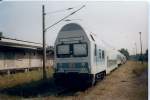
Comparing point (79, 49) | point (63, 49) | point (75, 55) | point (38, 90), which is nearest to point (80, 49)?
point (79, 49)

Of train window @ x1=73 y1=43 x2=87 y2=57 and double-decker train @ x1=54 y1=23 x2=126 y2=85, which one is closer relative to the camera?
double-decker train @ x1=54 y1=23 x2=126 y2=85

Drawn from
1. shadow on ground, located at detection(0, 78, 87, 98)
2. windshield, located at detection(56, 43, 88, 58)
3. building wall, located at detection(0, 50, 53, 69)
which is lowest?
shadow on ground, located at detection(0, 78, 87, 98)

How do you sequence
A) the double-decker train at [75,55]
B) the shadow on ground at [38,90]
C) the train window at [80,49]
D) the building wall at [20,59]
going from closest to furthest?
the shadow on ground at [38,90] → the double-decker train at [75,55] → the train window at [80,49] → the building wall at [20,59]

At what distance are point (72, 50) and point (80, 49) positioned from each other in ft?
1.24

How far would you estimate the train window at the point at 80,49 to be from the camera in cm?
1051

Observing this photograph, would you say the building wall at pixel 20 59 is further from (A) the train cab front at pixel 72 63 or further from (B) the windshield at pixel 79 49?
(B) the windshield at pixel 79 49

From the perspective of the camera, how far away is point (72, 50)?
10688mm

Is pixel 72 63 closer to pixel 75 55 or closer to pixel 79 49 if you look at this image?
pixel 75 55

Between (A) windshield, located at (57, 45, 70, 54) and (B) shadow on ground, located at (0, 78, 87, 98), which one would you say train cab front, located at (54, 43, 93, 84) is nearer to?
(A) windshield, located at (57, 45, 70, 54)

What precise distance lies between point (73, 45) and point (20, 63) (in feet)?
39.0

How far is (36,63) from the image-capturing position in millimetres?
25000

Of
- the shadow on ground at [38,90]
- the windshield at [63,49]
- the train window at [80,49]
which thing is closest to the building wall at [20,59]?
the shadow on ground at [38,90]

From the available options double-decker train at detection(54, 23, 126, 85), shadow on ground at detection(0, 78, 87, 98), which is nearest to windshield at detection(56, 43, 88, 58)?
double-decker train at detection(54, 23, 126, 85)

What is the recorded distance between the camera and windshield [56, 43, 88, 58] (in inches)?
414
